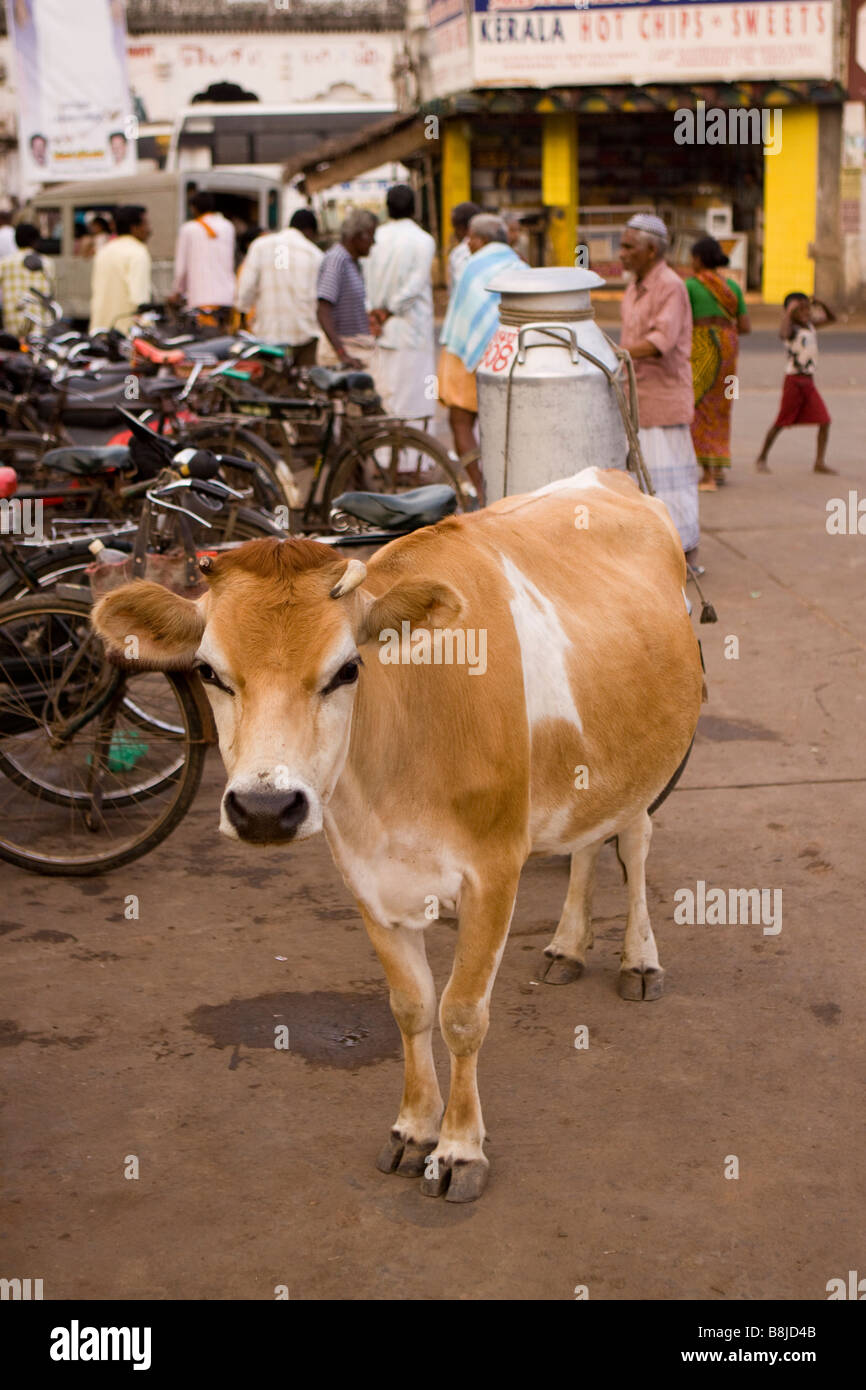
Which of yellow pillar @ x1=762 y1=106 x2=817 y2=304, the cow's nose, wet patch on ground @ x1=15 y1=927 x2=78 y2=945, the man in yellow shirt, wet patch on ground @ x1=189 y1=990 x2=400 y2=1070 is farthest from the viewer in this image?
yellow pillar @ x1=762 y1=106 x2=817 y2=304

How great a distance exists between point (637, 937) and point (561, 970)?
250mm

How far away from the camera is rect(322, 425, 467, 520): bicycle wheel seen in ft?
29.2

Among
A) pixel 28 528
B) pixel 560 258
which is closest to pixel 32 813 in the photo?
pixel 28 528

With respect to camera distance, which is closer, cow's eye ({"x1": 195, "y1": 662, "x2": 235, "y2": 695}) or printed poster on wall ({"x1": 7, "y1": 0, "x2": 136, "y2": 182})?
cow's eye ({"x1": 195, "y1": 662, "x2": 235, "y2": 695})

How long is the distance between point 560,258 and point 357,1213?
2474 centimetres

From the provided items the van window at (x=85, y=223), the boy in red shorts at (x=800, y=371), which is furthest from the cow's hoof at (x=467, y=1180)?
the van window at (x=85, y=223)

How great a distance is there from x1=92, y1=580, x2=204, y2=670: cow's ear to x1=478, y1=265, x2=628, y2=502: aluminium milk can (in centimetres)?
299

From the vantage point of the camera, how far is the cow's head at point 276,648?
8.77 feet

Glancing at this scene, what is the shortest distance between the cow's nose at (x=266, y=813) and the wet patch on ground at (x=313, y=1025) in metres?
Answer: 1.43

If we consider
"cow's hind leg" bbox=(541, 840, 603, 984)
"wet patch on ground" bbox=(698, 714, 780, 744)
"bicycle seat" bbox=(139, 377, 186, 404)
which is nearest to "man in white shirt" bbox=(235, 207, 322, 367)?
"bicycle seat" bbox=(139, 377, 186, 404)
